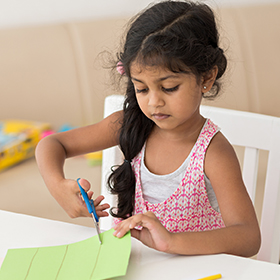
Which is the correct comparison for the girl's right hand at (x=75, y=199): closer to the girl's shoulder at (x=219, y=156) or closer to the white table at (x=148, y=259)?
the white table at (x=148, y=259)

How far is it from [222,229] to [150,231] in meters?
0.12

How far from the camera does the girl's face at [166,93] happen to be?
75 centimetres

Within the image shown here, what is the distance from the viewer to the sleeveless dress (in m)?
0.88

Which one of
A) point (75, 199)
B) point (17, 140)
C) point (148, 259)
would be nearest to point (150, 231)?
point (148, 259)

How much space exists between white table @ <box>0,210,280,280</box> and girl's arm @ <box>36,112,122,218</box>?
56 millimetres

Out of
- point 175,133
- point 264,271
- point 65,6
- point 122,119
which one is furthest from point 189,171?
point 65,6

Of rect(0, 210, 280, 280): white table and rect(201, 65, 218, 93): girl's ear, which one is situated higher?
rect(201, 65, 218, 93): girl's ear

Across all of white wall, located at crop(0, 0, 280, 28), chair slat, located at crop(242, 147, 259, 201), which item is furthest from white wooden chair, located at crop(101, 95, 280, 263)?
white wall, located at crop(0, 0, 280, 28)

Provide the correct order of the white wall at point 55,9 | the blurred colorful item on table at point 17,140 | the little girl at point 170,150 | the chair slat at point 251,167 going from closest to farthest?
the little girl at point 170,150
the chair slat at point 251,167
the blurred colorful item on table at point 17,140
the white wall at point 55,9

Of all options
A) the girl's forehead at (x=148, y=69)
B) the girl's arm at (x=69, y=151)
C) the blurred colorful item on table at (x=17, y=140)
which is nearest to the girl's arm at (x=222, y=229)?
the girl's arm at (x=69, y=151)

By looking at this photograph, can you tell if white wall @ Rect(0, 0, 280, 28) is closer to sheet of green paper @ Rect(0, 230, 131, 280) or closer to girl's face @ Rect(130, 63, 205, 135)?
girl's face @ Rect(130, 63, 205, 135)

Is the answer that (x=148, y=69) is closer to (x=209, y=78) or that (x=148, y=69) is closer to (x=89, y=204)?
(x=209, y=78)

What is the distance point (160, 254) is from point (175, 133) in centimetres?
34

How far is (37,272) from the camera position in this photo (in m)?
0.59
